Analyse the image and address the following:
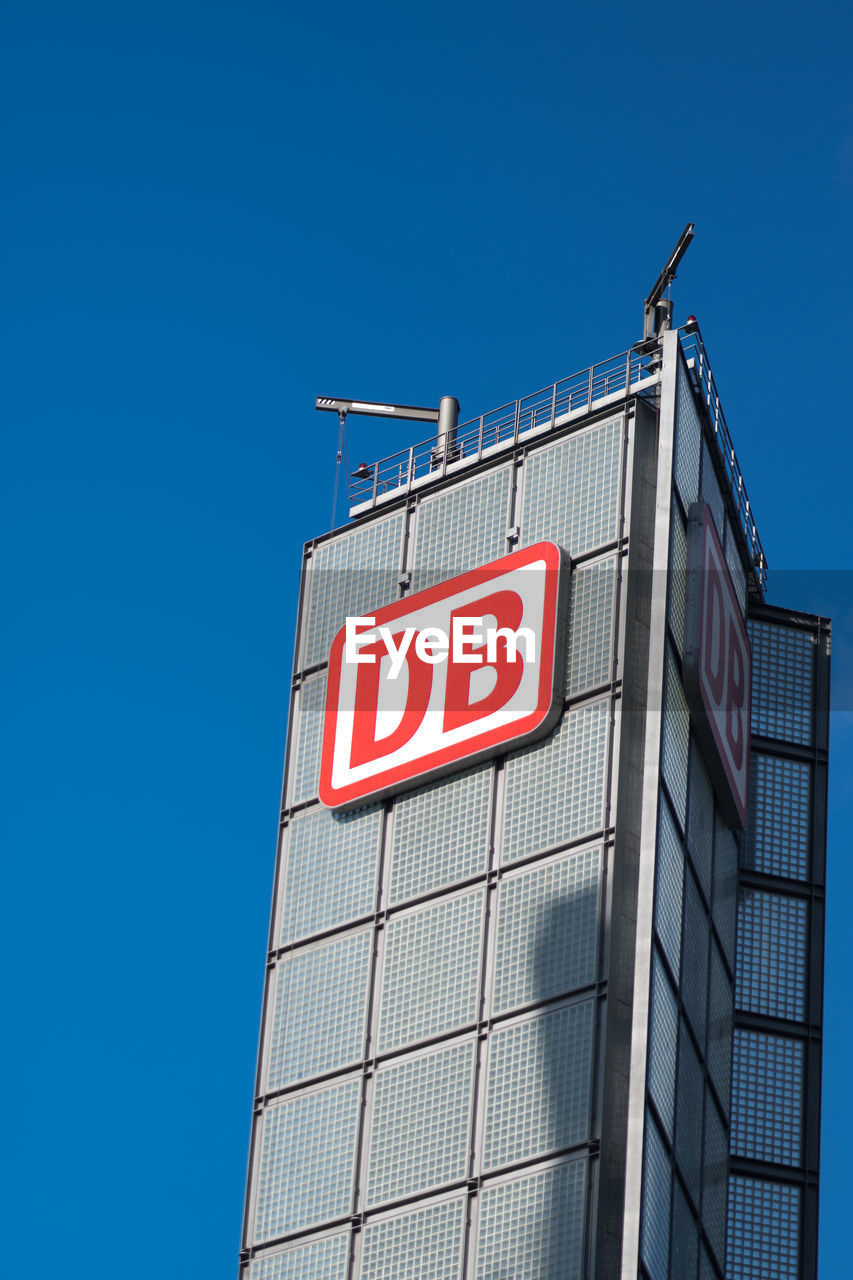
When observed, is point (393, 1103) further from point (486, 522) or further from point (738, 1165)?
point (486, 522)

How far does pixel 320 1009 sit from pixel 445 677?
8.48 meters

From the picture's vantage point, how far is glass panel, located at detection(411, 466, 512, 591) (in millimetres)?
55531

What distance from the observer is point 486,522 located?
55875 mm

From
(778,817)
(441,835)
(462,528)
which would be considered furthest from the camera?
(778,817)

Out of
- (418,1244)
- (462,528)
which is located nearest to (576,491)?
(462,528)

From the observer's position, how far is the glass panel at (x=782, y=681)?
60.5m

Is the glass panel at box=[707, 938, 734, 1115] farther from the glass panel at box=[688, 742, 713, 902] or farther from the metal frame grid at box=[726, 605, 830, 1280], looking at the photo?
the glass panel at box=[688, 742, 713, 902]

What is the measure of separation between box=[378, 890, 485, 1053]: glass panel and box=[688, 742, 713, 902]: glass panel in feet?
18.0

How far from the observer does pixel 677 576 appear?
5281 centimetres

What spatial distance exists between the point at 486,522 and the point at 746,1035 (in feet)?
47.3

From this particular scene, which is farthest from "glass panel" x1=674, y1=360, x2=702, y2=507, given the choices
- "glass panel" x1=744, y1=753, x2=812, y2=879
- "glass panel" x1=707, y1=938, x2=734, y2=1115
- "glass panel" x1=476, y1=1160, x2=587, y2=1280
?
"glass panel" x1=476, y1=1160, x2=587, y2=1280

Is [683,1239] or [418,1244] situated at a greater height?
[683,1239]

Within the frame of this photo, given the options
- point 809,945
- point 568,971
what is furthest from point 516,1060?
point 809,945

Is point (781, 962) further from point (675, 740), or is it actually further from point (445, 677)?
point (445, 677)
